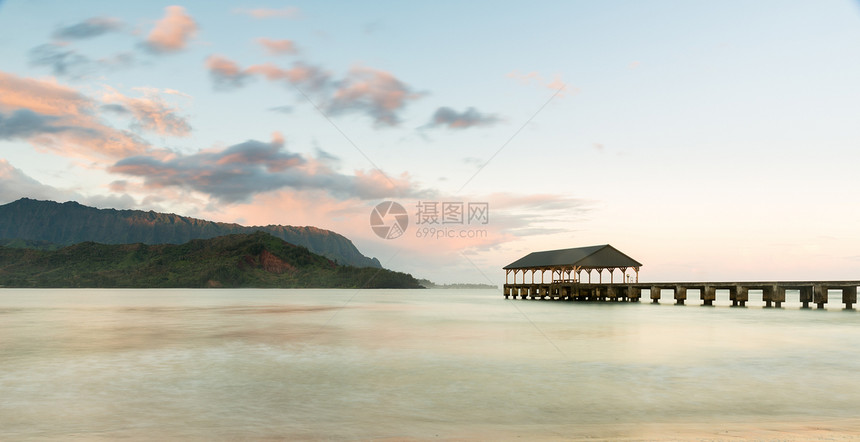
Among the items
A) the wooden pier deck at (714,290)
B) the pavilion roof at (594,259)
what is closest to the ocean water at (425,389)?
the wooden pier deck at (714,290)

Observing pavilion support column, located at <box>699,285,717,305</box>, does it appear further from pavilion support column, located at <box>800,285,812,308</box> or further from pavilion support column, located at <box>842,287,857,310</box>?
pavilion support column, located at <box>842,287,857,310</box>

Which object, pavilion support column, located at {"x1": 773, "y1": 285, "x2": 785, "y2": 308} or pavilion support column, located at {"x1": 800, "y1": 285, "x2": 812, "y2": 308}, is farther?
pavilion support column, located at {"x1": 800, "y1": 285, "x2": 812, "y2": 308}

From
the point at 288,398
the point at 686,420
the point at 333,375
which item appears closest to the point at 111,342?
the point at 333,375

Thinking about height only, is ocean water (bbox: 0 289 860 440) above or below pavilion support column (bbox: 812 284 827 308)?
below

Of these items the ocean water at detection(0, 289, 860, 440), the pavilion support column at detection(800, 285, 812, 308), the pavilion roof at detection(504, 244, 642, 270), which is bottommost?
the ocean water at detection(0, 289, 860, 440)

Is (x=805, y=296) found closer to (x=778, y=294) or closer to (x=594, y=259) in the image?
(x=778, y=294)

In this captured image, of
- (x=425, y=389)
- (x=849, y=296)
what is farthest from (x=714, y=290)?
(x=425, y=389)

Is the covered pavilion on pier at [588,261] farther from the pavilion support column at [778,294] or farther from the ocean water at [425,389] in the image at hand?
the ocean water at [425,389]

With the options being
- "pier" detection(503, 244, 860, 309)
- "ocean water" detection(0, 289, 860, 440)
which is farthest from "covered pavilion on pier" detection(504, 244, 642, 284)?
"ocean water" detection(0, 289, 860, 440)

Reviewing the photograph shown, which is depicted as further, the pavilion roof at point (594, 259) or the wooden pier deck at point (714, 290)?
the pavilion roof at point (594, 259)

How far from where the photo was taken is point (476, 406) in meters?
12.6

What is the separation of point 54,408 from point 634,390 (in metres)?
12.4

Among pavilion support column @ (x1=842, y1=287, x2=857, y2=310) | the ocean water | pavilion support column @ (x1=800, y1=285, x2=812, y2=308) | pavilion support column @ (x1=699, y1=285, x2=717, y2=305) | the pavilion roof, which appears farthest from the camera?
the pavilion roof

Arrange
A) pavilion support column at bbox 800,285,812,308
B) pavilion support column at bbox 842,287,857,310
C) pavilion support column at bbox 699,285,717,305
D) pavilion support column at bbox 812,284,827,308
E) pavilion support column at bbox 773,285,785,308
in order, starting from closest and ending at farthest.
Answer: pavilion support column at bbox 842,287,857,310 → pavilion support column at bbox 812,284,827,308 → pavilion support column at bbox 773,285,785,308 → pavilion support column at bbox 800,285,812,308 → pavilion support column at bbox 699,285,717,305
